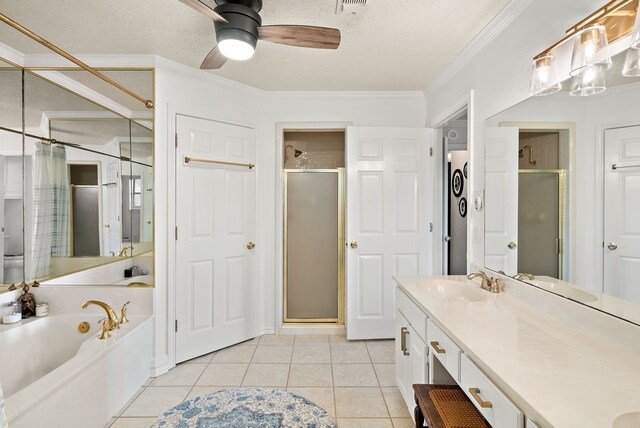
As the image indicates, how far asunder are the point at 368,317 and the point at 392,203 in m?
1.16

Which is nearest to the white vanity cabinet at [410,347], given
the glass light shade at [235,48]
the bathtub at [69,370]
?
the glass light shade at [235,48]

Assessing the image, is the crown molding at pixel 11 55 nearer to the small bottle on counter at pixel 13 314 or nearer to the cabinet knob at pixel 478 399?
the small bottle on counter at pixel 13 314

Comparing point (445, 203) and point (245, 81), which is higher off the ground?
point (245, 81)

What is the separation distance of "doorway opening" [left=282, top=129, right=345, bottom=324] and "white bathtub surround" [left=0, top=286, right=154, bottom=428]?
4.93 feet

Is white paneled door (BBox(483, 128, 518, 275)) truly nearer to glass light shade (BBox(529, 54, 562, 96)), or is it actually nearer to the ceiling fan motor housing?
glass light shade (BBox(529, 54, 562, 96))

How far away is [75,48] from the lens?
7.84 feet

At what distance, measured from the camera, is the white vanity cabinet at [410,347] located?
1.67 m

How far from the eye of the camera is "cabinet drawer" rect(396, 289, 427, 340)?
166cm

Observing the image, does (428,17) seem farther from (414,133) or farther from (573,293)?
(573,293)

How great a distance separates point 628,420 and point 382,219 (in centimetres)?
241

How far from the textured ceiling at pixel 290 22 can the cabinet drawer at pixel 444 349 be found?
71.5 inches

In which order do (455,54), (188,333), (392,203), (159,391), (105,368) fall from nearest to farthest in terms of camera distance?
(105,368)
(159,391)
(455,54)
(188,333)
(392,203)

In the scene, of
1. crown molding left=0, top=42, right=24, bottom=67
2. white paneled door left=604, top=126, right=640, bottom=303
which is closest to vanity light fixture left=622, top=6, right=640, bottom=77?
white paneled door left=604, top=126, right=640, bottom=303

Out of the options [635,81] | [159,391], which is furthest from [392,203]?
[159,391]
